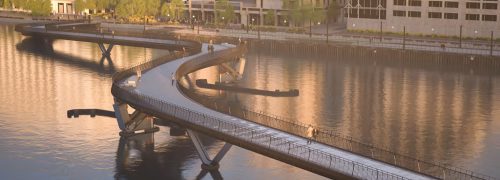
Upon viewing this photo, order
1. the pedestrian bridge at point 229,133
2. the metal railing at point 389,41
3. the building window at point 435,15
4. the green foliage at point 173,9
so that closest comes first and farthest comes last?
the pedestrian bridge at point 229,133 → the metal railing at point 389,41 → the building window at point 435,15 → the green foliage at point 173,9

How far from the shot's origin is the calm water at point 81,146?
53.6 metres

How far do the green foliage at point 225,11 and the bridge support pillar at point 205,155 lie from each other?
93495 mm

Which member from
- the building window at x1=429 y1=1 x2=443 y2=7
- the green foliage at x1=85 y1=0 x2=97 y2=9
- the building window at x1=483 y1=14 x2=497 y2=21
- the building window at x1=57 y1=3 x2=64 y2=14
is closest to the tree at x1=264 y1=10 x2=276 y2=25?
the building window at x1=429 y1=1 x2=443 y2=7

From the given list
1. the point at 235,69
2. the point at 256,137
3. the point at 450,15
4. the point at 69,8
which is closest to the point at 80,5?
the point at 69,8

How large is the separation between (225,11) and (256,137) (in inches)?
3929

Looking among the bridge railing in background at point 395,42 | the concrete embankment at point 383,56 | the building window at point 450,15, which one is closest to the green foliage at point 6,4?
the bridge railing in background at point 395,42

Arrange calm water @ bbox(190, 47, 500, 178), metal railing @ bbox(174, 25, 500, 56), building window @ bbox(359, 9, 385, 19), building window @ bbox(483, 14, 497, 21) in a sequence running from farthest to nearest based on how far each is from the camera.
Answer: building window @ bbox(359, 9, 385, 19) → building window @ bbox(483, 14, 497, 21) → metal railing @ bbox(174, 25, 500, 56) → calm water @ bbox(190, 47, 500, 178)

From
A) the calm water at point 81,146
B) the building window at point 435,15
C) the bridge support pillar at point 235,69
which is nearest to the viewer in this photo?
the calm water at point 81,146

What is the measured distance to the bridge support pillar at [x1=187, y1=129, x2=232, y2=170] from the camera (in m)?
52.4

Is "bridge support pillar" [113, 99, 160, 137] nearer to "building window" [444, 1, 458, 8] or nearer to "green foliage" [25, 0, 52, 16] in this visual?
"building window" [444, 1, 458, 8]

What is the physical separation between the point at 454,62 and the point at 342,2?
49191 mm

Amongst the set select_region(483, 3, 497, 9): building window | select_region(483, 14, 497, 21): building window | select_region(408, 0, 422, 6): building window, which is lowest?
select_region(483, 14, 497, 21): building window

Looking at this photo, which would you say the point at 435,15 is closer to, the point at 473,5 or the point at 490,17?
the point at 473,5

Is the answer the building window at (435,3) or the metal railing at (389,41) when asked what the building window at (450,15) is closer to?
the building window at (435,3)
